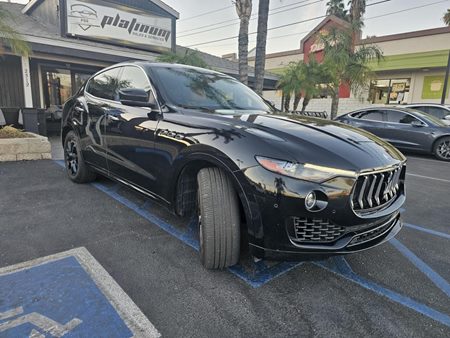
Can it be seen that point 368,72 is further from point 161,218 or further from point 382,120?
point 161,218

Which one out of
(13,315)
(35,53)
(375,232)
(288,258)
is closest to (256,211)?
(288,258)

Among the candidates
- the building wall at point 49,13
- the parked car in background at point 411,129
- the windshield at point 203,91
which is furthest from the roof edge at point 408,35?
the windshield at point 203,91

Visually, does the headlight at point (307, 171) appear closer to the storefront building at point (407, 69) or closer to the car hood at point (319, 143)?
the car hood at point (319, 143)

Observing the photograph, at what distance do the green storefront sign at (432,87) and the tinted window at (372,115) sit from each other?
495 inches

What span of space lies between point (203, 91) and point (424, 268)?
264 cm

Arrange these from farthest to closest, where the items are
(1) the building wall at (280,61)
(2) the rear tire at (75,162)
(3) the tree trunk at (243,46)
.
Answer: (1) the building wall at (280,61), (3) the tree trunk at (243,46), (2) the rear tire at (75,162)

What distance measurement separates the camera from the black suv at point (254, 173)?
2047 millimetres

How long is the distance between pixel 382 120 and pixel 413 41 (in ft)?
43.9

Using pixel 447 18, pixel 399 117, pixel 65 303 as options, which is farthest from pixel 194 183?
pixel 447 18

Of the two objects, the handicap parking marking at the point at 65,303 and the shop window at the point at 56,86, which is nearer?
the handicap parking marking at the point at 65,303

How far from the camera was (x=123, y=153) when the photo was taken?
3373mm

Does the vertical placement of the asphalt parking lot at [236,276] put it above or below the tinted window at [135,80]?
below

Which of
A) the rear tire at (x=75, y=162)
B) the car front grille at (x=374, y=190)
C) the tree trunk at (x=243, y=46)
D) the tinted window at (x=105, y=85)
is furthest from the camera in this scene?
the tree trunk at (x=243, y=46)

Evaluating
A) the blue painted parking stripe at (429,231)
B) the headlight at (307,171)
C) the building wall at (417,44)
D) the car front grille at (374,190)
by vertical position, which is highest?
the building wall at (417,44)
